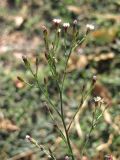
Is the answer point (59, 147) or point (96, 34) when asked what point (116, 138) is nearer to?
point (59, 147)

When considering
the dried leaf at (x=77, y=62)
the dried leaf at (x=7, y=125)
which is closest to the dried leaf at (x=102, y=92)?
the dried leaf at (x=77, y=62)

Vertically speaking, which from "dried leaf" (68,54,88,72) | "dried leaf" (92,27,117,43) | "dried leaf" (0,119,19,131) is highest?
"dried leaf" (92,27,117,43)

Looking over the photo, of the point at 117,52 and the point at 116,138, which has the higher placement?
the point at 117,52

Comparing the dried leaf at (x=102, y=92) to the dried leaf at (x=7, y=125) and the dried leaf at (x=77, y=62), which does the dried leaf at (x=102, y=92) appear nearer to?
the dried leaf at (x=77, y=62)

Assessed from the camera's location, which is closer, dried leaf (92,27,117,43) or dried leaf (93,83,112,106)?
dried leaf (93,83,112,106)

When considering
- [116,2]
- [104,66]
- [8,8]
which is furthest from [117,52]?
[8,8]

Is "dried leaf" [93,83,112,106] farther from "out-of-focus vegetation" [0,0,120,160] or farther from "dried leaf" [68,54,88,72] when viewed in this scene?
"dried leaf" [68,54,88,72]

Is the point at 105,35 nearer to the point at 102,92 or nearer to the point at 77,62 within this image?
the point at 77,62

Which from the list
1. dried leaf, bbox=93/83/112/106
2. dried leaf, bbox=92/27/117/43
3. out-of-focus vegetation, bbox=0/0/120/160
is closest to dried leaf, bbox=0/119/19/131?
out-of-focus vegetation, bbox=0/0/120/160
